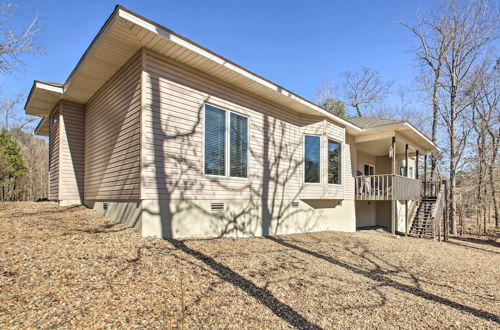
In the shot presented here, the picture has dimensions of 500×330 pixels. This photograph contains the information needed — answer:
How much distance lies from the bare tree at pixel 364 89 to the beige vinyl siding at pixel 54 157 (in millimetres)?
25815

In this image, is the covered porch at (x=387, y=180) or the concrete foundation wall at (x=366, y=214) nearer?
the covered porch at (x=387, y=180)

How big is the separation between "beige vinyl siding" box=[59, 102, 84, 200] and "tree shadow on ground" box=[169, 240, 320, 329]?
5.39 m

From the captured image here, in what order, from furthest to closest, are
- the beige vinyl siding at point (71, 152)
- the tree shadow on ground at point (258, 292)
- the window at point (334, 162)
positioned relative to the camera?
the window at point (334, 162) < the beige vinyl siding at point (71, 152) < the tree shadow on ground at point (258, 292)

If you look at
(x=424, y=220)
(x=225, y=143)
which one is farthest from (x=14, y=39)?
(x=424, y=220)

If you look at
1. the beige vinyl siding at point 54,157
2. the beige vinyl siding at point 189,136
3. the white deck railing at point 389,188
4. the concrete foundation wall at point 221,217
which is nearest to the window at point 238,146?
the beige vinyl siding at point 189,136

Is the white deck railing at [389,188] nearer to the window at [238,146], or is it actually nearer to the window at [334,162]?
the window at [334,162]

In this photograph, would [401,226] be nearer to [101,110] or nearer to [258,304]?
[258,304]

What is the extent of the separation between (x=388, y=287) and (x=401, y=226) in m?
12.5

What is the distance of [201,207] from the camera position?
6316 millimetres

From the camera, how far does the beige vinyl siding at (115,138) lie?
227 inches

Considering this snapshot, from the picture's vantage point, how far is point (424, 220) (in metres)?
11.7

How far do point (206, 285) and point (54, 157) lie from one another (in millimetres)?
8188

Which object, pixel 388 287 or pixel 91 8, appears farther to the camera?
pixel 91 8

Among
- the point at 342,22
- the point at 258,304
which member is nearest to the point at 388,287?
the point at 258,304
